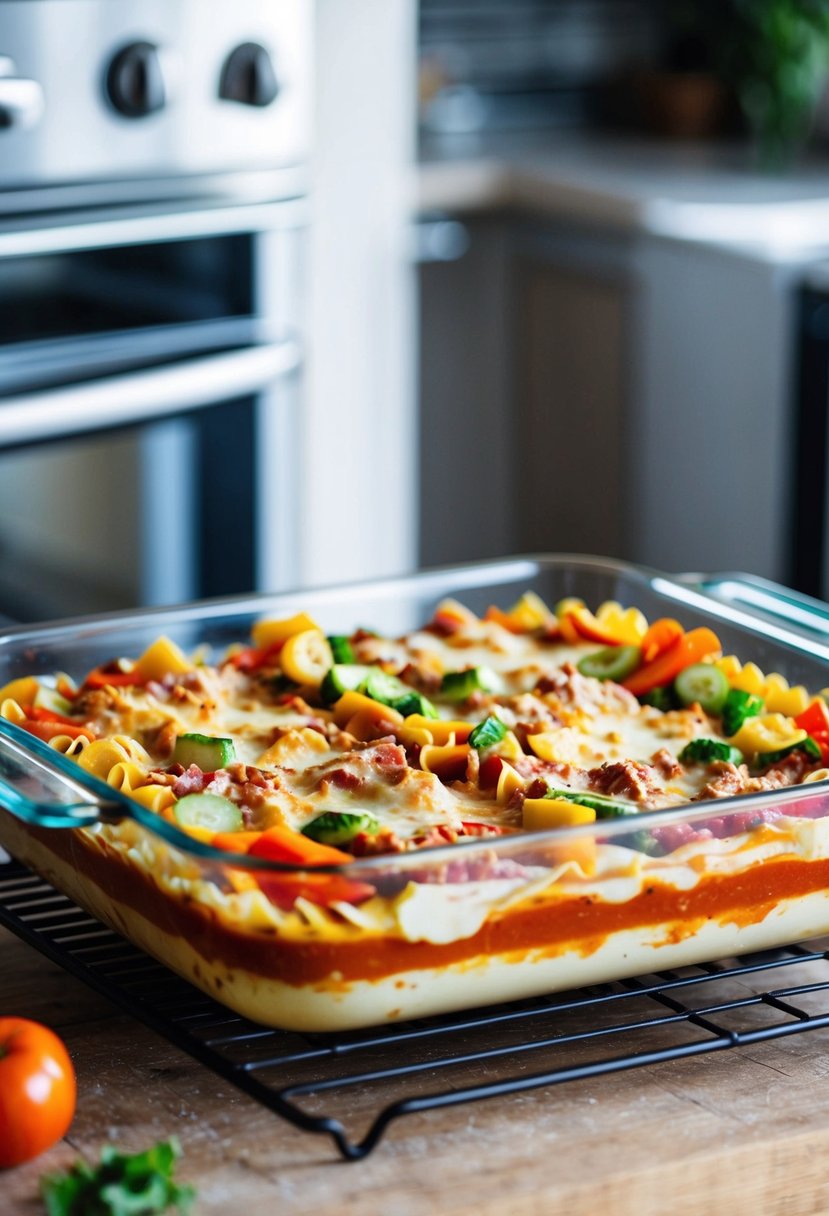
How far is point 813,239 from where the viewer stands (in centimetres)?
300

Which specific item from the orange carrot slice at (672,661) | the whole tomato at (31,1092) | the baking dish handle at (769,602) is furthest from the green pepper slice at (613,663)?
the whole tomato at (31,1092)

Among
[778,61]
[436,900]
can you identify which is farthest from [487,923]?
[778,61]

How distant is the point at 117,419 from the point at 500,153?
5.72ft

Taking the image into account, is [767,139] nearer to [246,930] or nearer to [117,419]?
[117,419]

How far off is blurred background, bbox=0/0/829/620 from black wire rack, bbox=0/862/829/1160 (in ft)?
3.06

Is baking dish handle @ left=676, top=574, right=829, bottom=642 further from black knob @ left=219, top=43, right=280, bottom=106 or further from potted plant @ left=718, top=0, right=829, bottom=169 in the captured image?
potted plant @ left=718, top=0, right=829, bottom=169

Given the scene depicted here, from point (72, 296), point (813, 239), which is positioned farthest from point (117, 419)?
point (813, 239)

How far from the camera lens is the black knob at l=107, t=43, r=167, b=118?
6.60ft

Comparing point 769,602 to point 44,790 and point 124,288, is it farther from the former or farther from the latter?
point 124,288

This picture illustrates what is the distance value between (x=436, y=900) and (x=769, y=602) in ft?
2.01

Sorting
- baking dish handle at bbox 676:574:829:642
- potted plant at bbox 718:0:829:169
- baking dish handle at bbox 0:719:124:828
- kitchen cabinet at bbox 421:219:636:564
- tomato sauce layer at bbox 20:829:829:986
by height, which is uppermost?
potted plant at bbox 718:0:829:169

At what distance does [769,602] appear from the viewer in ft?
5.02

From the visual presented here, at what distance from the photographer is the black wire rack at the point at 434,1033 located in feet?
3.24

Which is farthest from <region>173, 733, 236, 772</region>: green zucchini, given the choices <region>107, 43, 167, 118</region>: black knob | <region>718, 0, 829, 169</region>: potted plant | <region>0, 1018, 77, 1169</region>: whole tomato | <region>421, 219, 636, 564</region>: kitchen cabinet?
<region>718, 0, 829, 169</region>: potted plant
